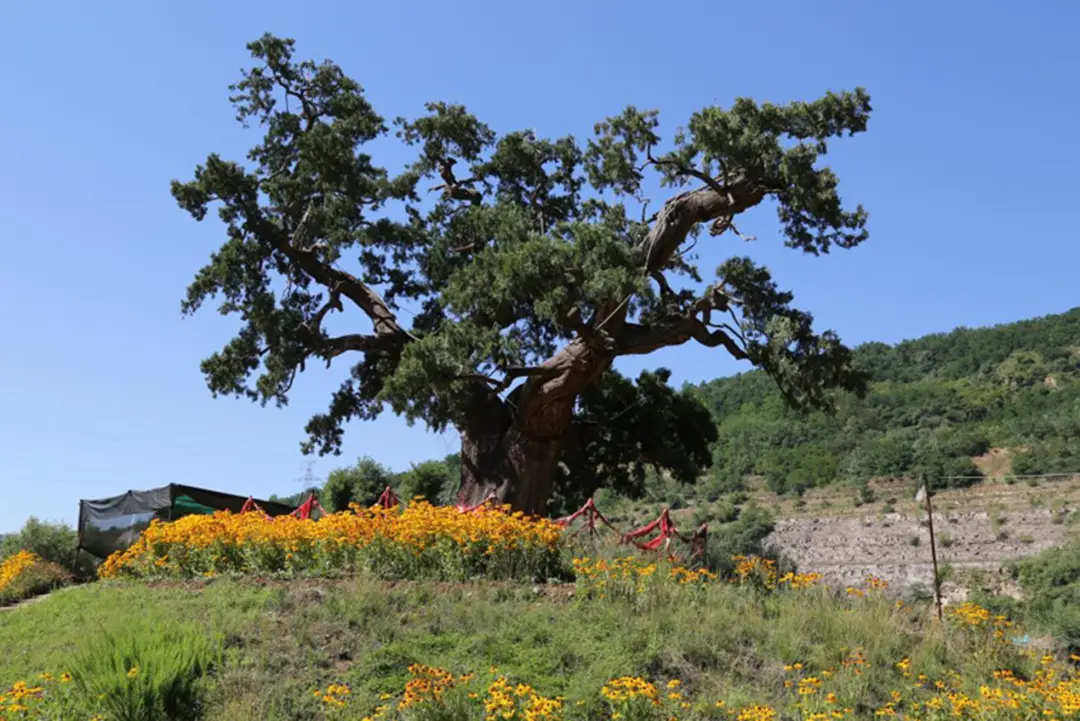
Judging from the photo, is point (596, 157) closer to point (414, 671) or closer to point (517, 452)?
point (517, 452)

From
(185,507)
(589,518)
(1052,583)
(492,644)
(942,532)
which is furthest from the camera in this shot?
(942,532)

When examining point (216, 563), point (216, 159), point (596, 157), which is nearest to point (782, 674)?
point (216, 563)

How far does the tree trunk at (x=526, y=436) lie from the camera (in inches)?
677

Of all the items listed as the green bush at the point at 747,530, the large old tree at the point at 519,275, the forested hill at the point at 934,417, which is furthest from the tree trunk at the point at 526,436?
the forested hill at the point at 934,417

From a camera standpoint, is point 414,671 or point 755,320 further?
point 755,320

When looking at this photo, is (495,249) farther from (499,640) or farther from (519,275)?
(499,640)

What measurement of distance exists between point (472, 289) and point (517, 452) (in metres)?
3.41

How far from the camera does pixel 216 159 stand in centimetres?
1906

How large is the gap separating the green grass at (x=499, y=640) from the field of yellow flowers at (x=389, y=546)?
1.96 feet

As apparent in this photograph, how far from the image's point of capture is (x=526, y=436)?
1786cm

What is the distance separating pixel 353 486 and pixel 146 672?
2211cm

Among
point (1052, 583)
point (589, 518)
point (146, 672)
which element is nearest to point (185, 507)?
point (589, 518)

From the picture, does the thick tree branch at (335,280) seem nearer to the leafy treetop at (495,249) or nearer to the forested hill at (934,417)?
the leafy treetop at (495,249)

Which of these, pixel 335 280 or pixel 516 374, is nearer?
pixel 516 374
